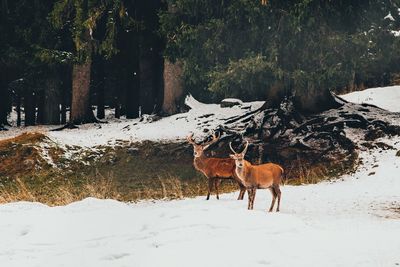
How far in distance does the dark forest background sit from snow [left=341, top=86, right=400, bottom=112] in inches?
53.3

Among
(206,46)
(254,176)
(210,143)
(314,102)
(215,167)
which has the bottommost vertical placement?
(215,167)

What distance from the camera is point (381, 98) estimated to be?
21.6 metres

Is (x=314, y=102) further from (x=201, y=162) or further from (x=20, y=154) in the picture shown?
(x=20, y=154)

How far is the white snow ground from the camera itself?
7.43 m

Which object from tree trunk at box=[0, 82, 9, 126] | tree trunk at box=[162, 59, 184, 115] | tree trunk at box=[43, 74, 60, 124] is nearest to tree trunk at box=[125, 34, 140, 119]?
tree trunk at box=[43, 74, 60, 124]

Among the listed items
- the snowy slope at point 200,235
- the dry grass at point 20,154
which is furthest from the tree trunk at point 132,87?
the snowy slope at point 200,235

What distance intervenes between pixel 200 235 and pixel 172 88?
47.8 ft

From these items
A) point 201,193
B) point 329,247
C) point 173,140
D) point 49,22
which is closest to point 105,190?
point 201,193

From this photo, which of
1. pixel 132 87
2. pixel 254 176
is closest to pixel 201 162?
pixel 254 176

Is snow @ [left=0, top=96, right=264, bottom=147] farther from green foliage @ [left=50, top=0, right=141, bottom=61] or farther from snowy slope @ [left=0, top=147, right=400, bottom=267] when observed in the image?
snowy slope @ [left=0, top=147, right=400, bottom=267]

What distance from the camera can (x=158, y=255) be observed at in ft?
24.6

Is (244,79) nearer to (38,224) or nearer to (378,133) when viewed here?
(378,133)

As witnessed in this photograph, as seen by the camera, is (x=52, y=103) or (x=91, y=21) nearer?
(x=91, y=21)

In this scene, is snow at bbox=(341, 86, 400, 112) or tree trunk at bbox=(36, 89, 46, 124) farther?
tree trunk at bbox=(36, 89, 46, 124)
